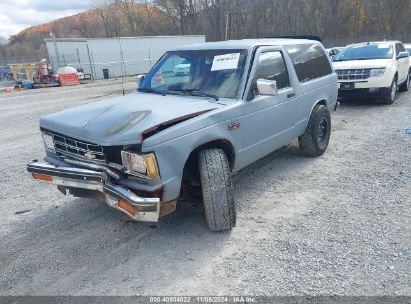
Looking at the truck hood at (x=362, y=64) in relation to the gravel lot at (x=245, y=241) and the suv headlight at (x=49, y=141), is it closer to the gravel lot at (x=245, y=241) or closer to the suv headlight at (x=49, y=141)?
the gravel lot at (x=245, y=241)

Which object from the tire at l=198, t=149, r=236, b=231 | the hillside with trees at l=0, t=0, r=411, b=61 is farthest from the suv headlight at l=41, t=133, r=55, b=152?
the hillside with trees at l=0, t=0, r=411, b=61

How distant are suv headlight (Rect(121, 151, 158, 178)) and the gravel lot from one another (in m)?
0.86

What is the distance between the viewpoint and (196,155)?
366 cm

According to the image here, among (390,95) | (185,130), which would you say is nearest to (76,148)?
(185,130)

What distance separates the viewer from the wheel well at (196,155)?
3.64 m

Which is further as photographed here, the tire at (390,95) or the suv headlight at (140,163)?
the tire at (390,95)

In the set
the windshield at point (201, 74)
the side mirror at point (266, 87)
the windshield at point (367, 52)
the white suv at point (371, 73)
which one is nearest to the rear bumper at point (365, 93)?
the white suv at point (371, 73)

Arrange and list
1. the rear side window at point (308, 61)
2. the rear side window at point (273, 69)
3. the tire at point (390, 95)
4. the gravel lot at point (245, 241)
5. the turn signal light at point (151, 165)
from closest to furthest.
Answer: the gravel lot at point (245, 241)
the turn signal light at point (151, 165)
the rear side window at point (273, 69)
the rear side window at point (308, 61)
the tire at point (390, 95)

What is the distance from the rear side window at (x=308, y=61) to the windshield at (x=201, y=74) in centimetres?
121

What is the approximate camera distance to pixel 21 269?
3230 millimetres

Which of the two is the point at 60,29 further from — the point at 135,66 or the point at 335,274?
the point at 335,274

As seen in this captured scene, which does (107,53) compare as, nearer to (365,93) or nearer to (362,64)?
(362,64)

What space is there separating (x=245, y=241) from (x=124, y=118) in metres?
1.73

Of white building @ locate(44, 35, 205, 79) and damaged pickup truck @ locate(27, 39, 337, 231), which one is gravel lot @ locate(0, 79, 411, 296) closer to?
damaged pickup truck @ locate(27, 39, 337, 231)
